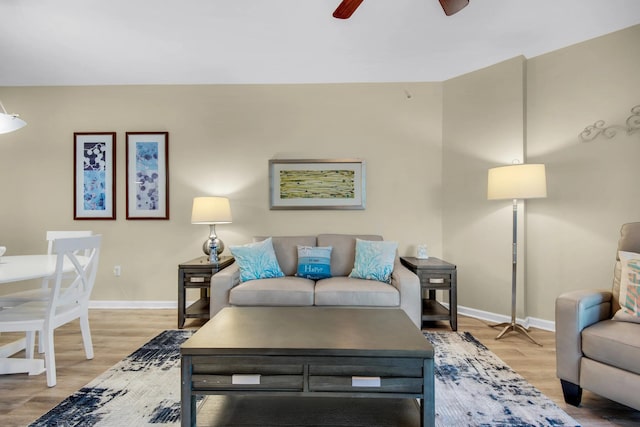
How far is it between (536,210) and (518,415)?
6.91 ft

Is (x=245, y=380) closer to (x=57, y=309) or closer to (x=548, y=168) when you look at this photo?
(x=57, y=309)

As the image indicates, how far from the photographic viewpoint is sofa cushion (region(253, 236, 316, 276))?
10.7 ft

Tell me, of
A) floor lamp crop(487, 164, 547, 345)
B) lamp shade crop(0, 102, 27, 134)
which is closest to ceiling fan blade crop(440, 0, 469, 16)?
floor lamp crop(487, 164, 547, 345)

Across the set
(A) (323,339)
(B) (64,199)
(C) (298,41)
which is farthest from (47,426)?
(C) (298,41)

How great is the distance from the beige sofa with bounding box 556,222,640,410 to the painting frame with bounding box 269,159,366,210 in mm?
2206

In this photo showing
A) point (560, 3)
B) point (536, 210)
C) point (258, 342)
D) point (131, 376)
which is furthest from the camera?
point (536, 210)

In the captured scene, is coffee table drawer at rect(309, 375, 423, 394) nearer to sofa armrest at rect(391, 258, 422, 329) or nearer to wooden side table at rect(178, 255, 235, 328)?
sofa armrest at rect(391, 258, 422, 329)

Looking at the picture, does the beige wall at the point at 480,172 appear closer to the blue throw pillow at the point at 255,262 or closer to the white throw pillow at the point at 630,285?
the white throw pillow at the point at 630,285

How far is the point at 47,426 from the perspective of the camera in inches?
63.1

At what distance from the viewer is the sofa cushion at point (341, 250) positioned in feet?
10.7

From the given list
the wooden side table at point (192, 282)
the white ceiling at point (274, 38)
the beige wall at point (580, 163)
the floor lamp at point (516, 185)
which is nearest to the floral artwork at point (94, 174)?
the white ceiling at point (274, 38)

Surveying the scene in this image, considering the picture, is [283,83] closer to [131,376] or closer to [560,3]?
[560,3]

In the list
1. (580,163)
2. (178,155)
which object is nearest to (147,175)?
(178,155)

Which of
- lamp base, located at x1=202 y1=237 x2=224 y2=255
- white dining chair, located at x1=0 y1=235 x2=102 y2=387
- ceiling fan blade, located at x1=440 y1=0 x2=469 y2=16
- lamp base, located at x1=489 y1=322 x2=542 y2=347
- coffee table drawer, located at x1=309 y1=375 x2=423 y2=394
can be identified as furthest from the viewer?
lamp base, located at x1=202 y1=237 x2=224 y2=255
